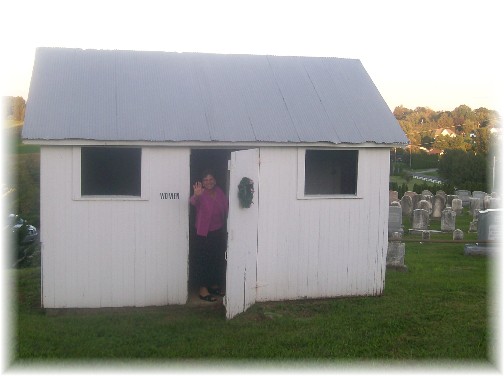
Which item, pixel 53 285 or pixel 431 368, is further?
pixel 53 285

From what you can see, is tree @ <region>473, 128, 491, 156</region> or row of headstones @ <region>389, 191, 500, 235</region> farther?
tree @ <region>473, 128, 491, 156</region>

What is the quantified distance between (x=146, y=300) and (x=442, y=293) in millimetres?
5476

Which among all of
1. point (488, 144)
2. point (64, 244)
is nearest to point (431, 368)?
point (64, 244)

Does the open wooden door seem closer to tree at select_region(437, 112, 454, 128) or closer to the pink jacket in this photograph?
the pink jacket

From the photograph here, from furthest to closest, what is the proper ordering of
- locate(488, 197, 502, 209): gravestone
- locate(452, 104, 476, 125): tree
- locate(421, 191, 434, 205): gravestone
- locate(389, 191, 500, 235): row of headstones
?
locate(452, 104, 476, 125): tree → locate(421, 191, 434, 205): gravestone → locate(488, 197, 502, 209): gravestone → locate(389, 191, 500, 235): row of headstones

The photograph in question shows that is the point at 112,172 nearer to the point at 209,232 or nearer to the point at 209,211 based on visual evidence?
the point at 209,232

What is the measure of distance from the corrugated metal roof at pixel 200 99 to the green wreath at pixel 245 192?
3.17ft

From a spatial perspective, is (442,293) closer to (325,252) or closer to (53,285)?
(325,252)

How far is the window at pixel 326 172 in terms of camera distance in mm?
11836

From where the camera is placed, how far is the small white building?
9703mm

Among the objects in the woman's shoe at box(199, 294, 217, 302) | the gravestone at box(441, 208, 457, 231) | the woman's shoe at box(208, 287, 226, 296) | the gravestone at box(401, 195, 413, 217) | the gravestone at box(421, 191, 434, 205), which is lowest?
the woman's shoe at box(199, 294, 217, 302)

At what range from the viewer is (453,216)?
21141mm

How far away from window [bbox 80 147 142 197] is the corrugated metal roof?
3.92 feet

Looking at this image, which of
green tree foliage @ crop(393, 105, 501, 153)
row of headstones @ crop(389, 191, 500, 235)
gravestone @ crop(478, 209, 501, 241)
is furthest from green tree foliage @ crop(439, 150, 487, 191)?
gravestone @ crop(478, 209, 501, 241)
